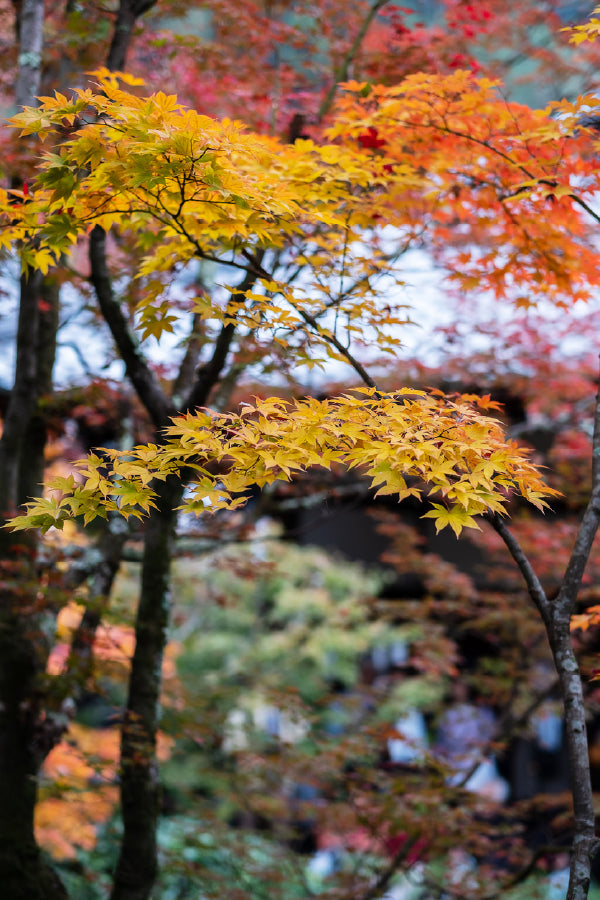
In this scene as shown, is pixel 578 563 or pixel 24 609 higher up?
pixel 578 563

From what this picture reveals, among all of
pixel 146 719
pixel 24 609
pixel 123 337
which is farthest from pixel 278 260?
pixel 146 719

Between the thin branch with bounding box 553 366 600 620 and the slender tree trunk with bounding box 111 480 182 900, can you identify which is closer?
the thin branch with bounding box 553 366 600 620

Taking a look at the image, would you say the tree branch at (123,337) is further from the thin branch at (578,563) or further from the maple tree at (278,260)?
the thin branch at (578,563)

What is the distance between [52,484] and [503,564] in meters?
8.35

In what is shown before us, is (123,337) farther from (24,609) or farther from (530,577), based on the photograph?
(530,577)

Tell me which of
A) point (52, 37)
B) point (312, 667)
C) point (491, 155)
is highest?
point (52, 37)

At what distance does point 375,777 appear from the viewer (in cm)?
550

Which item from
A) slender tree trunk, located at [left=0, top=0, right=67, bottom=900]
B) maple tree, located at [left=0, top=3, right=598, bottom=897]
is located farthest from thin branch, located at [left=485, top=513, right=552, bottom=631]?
slender tree trunk, located at [left=0, top=0, right=67, bottom=900]

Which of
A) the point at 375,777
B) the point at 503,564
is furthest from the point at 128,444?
the point at 503,564

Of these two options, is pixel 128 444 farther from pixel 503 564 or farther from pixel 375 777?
pixel 503 564

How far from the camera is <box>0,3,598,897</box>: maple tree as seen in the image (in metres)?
2.70

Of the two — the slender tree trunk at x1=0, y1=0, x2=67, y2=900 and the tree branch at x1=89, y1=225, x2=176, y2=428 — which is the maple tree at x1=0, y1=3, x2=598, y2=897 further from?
the slender tree trunk at x1=0, y1=0, x2=67, y2=900

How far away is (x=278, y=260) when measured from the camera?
541cm

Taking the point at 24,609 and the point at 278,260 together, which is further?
the point at 278,260
